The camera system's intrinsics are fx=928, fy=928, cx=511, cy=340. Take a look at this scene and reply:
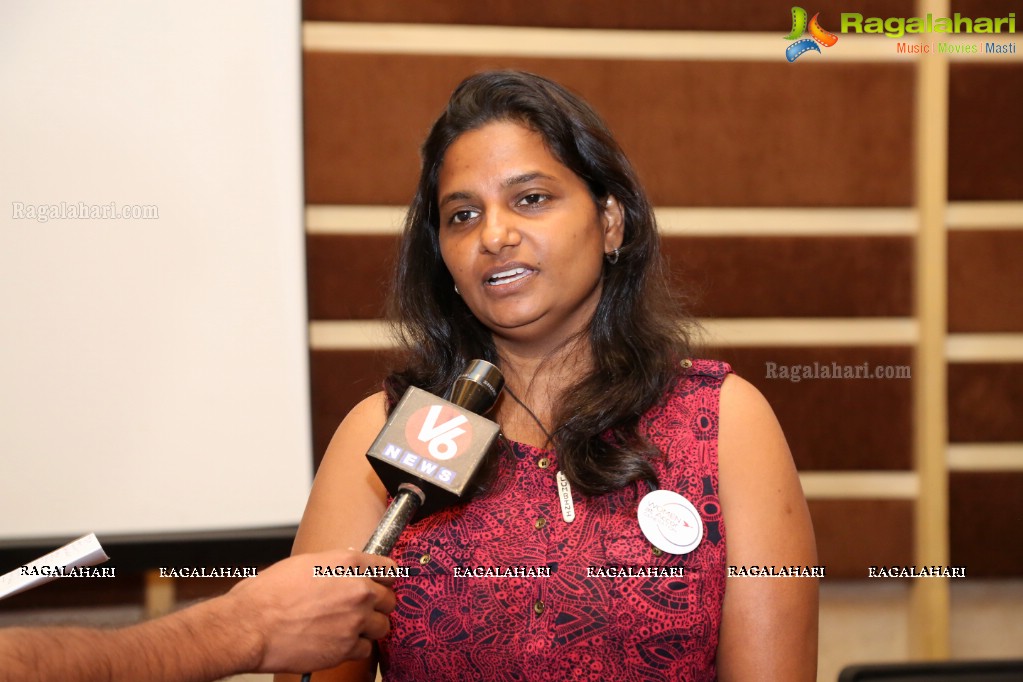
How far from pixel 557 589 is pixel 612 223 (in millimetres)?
617

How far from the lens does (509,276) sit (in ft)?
4.63

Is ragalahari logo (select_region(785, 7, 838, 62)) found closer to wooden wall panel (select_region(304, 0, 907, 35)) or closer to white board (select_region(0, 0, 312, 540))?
wooden wall panel (select_region(304, 0, 907, 35))

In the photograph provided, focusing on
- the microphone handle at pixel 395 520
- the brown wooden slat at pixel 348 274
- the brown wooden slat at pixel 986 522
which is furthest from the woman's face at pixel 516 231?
the brown wooden slat at pixel 986 522

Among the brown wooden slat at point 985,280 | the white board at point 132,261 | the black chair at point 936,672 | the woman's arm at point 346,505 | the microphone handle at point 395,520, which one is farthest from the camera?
the brown wooden slat at point 985,280

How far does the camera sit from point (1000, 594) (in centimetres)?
246

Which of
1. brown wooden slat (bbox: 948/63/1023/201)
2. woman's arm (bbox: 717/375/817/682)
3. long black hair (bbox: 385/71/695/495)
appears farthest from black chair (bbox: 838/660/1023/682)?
brown wooden slat (bbox: 948/63/1023/201)

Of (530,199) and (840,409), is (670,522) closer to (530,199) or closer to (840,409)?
(530,199)

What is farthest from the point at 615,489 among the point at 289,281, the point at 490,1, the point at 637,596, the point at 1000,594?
the point at 1000,594

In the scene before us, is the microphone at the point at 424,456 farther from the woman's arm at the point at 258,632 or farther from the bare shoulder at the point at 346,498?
the bare shoulder at the point at 346,498

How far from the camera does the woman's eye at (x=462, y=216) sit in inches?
57.7

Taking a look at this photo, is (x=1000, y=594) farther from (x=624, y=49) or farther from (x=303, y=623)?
(x=303, y=623)

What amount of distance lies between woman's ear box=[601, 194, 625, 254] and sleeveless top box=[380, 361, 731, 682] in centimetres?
35

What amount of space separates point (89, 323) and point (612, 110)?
1.37 m

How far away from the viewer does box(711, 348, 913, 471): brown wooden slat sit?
2.41m
